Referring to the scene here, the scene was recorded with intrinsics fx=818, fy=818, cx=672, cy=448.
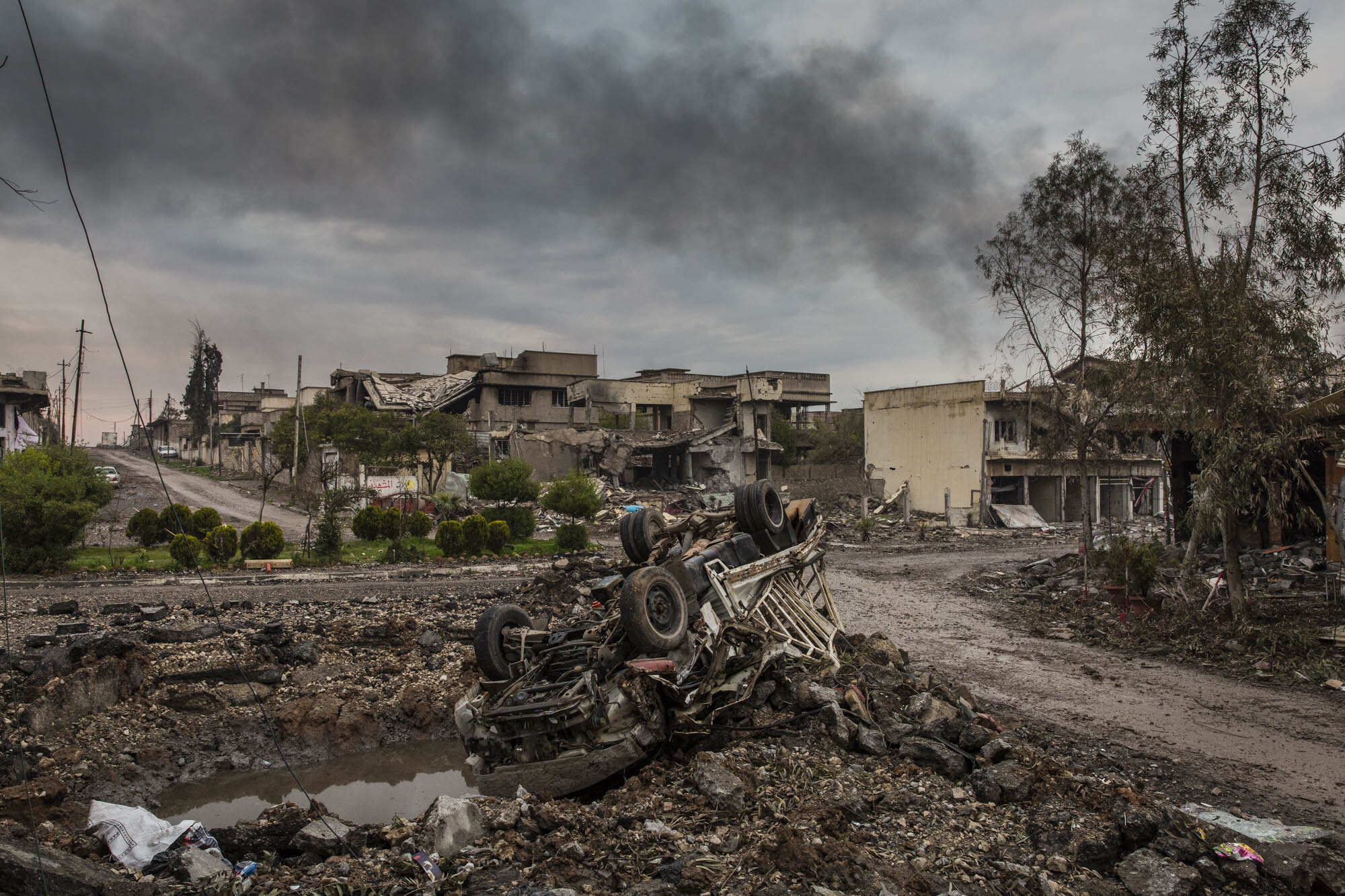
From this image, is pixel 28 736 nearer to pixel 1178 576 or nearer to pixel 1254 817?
pixel 1254 817

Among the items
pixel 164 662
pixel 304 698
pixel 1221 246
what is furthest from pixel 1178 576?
pixel 164 662

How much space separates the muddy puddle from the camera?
9.05 meters

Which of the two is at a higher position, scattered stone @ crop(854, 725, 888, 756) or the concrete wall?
the concrete wall

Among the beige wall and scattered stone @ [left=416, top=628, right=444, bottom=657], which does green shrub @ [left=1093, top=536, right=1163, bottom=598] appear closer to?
scattered stone @ [left=416, top=628, right=444, bottom=657]

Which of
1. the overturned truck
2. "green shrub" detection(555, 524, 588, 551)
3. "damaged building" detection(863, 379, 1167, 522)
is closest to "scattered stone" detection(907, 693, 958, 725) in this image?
the overturned truck

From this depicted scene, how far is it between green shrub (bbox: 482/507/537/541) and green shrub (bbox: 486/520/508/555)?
5.88 ft

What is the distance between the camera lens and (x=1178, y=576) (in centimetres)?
1581

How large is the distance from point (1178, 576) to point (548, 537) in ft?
72.0

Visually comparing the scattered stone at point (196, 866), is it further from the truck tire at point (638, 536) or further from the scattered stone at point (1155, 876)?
the scattered stone at point (1155, 876)

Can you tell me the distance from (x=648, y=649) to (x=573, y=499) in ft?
75.3

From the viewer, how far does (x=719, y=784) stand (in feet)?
22.4

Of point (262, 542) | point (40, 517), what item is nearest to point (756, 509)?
point (262, 542)

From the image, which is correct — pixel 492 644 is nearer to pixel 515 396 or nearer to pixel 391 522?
pixel 391 522

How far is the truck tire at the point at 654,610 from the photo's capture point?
26.8 ft
